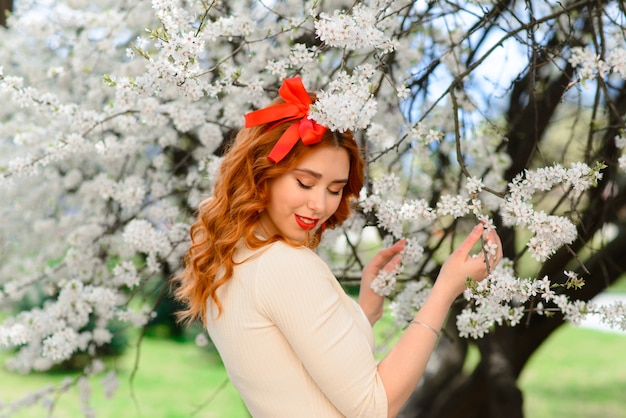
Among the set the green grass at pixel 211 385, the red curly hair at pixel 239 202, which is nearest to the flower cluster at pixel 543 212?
the red curly hair at pixel 239 202

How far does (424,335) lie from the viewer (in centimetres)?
138

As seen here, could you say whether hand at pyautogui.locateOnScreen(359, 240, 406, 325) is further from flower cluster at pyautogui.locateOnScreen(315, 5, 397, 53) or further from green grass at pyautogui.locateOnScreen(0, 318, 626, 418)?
green grass at pyautogui.locateOnScreen(0, 318, 626, 418)

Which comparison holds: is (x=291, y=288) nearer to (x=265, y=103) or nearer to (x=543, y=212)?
(x=543, y=212)

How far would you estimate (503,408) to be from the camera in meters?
2.93

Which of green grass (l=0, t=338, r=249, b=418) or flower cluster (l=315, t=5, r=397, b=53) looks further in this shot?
green grass (l=0, t=338, r=249, b=418)

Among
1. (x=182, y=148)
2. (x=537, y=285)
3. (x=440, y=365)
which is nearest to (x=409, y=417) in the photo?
(x=440, y=365)

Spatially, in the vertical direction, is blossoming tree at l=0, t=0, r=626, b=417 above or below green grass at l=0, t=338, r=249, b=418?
above

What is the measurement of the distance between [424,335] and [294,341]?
242 mm

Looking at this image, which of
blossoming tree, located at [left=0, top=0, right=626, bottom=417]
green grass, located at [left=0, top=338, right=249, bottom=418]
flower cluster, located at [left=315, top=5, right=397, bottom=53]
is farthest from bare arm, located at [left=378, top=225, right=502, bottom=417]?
green grass, located at [left=0, top=338, right=249, bottom=418]

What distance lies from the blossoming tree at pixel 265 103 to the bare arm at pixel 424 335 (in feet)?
0.71

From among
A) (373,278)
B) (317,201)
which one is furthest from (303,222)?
(373,278)

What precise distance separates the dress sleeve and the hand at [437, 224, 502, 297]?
0.21 metres

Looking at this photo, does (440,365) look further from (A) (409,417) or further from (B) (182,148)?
(B) (182,148)

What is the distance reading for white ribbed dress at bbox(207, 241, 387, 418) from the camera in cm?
132
